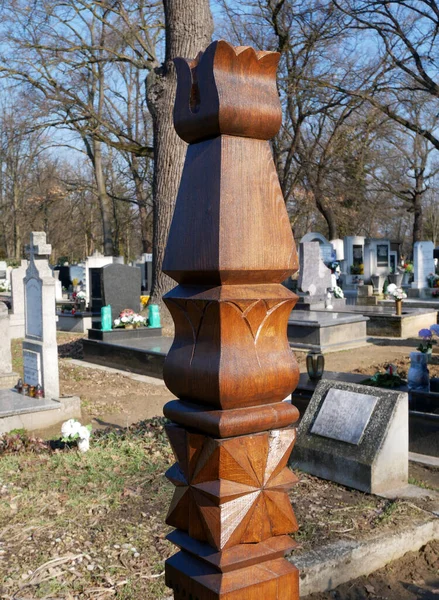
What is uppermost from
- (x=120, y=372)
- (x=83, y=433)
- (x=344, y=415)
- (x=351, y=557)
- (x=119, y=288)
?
(x=119, y=288)

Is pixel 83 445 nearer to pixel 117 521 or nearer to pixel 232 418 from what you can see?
pixel 117 521

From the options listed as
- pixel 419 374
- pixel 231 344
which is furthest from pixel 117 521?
pixel 419 374

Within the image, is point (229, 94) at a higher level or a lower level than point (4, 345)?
higher

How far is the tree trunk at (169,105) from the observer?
1422 centimetres

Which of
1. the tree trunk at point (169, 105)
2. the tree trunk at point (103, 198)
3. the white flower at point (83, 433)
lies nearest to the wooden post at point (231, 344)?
the white flower at point (83, 433)

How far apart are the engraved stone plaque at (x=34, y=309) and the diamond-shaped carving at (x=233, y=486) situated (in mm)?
7576

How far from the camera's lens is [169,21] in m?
14.4

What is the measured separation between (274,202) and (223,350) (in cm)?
35

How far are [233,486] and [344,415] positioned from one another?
3867mm

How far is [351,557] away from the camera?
11.6ft

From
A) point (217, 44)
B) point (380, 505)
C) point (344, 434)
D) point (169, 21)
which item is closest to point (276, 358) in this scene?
point (217, 44)

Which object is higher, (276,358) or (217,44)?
(217,44)

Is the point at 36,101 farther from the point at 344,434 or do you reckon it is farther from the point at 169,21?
the point at 344,434

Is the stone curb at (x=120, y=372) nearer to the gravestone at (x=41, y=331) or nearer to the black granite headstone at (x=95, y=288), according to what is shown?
the gravestone at (x=41, y=331)
